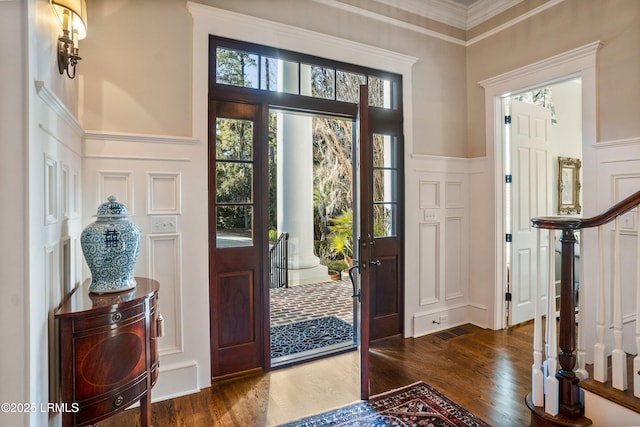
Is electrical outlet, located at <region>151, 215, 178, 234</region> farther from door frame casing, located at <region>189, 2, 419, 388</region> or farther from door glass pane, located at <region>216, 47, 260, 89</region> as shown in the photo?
door glass pane, located at <region>216, 47, 260, 89</region>

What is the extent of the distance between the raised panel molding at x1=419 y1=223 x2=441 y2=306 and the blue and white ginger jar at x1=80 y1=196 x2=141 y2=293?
2605mm

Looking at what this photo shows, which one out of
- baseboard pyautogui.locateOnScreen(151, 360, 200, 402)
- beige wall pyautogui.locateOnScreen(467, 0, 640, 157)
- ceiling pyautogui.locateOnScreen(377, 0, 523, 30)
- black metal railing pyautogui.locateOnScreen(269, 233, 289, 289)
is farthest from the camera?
black metal railing pyautogui.locateOnScreen(269, 233, 289, 289)

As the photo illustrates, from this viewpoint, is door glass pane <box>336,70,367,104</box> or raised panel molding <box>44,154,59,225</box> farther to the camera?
door glass pane <box>336,70,367,104</box>

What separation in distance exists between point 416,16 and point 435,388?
3.33 meters

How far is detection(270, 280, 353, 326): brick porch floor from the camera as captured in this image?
13.5 feet

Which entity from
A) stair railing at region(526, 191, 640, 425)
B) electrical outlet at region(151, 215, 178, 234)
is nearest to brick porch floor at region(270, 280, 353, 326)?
Answer: electrical outlet at region(151, 215, 178, 234)

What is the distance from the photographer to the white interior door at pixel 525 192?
3.65m

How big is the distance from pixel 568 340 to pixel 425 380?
1.03 metres

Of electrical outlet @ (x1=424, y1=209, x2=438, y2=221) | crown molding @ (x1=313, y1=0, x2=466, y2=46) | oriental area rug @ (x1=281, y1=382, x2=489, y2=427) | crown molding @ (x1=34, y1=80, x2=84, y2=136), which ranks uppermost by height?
crown molding @ (x1=313, y1=0, x2=466, y2=46)

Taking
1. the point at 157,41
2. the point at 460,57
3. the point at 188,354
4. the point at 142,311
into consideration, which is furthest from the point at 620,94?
the point at 188,354

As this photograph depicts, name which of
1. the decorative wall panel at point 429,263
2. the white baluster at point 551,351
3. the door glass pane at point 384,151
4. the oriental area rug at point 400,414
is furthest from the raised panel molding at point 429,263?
the white baluster at point 551,351

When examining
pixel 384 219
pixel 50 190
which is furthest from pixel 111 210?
pixel 384 219

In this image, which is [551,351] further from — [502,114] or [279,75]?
[279,75]

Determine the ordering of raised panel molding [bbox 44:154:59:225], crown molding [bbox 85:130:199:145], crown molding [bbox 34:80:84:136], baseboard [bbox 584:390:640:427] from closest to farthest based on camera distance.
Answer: crown molding [bbox 34:80:84:136] < raised panel molding [bbox 44:154:59:225] < baseboard [bbox 584:390:640:427] < crown molding [bbox 85:130:199:145]
